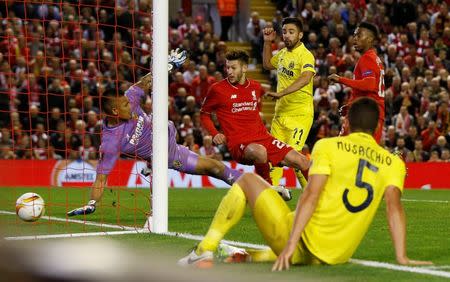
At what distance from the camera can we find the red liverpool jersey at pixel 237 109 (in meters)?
10.1

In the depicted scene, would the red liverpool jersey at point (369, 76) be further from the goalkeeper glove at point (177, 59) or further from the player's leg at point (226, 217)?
the player's leg at point (226, 217)

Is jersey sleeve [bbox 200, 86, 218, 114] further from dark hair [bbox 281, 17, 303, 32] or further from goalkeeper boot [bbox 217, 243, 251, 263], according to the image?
goalkeeper boot [bbox 217, 243, 251, 263]

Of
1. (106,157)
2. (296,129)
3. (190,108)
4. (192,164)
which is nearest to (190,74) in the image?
(190,108)

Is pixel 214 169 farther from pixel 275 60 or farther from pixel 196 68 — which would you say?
pixel 196 68

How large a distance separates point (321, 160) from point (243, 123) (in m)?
5.40

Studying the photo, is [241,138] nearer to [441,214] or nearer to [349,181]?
[441,214]

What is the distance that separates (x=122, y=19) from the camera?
1953 cm

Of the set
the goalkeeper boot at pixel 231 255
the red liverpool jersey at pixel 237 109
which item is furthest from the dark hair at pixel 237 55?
the goalkeeper boot at pixel 231 255

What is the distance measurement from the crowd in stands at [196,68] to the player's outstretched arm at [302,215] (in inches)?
480

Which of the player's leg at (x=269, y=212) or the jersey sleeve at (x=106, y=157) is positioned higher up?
the player's leg at (x=269, y=212)

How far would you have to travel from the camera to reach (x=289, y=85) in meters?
10.8

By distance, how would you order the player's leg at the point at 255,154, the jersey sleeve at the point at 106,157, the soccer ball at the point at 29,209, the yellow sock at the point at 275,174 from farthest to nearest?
the yellow sock at the point at 275,174
the jersey sleeve at the point at 106,157
the player's leg at the point at 255,154
the soccer ball at the point at 29,209

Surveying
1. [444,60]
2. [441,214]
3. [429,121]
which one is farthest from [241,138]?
[444,60]

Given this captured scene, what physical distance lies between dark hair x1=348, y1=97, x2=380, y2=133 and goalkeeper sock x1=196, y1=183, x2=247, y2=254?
2.52ft
